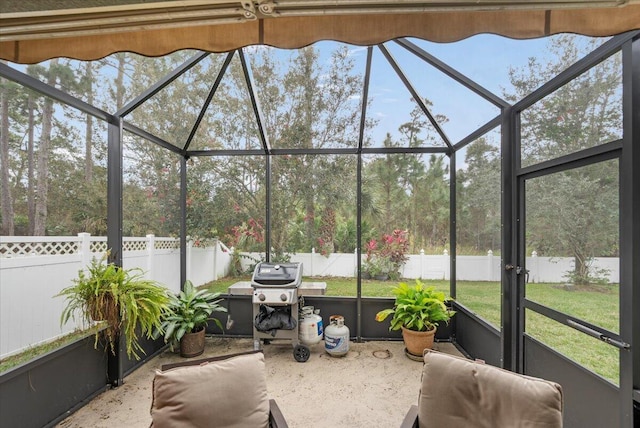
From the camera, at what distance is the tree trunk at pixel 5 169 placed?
2.05 m

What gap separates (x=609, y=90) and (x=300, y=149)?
3.11 m

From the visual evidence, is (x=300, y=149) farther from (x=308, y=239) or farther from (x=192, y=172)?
(x=192, y=172)

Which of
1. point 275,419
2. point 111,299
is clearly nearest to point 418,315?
point 275,419

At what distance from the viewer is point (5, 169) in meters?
2.09

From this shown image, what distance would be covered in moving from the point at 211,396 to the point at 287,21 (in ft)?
6.08

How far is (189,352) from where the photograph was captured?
357cm

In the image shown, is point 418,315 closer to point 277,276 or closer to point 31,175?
point 277,276

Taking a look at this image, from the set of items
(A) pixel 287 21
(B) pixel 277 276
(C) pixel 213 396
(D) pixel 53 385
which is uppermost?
(A) pixel 287 21

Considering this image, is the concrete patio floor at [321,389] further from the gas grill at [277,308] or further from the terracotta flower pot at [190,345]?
the gas grill at [277,308]

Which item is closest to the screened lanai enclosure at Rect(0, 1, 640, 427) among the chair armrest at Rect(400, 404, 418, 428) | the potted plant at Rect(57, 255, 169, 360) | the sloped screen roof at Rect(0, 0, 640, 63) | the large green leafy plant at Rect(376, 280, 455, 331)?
the sloped screen roof at Rect(0, 0, 640, 63)

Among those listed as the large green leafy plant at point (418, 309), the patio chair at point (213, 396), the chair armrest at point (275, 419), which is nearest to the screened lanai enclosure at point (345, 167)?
the large green leafy plant at point (418, 309)

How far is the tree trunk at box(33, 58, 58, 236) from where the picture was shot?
7.54 ft

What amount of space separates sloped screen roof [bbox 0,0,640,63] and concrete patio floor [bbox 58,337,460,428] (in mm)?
2673

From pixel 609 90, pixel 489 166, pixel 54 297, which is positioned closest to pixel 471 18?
pixel 609 90
